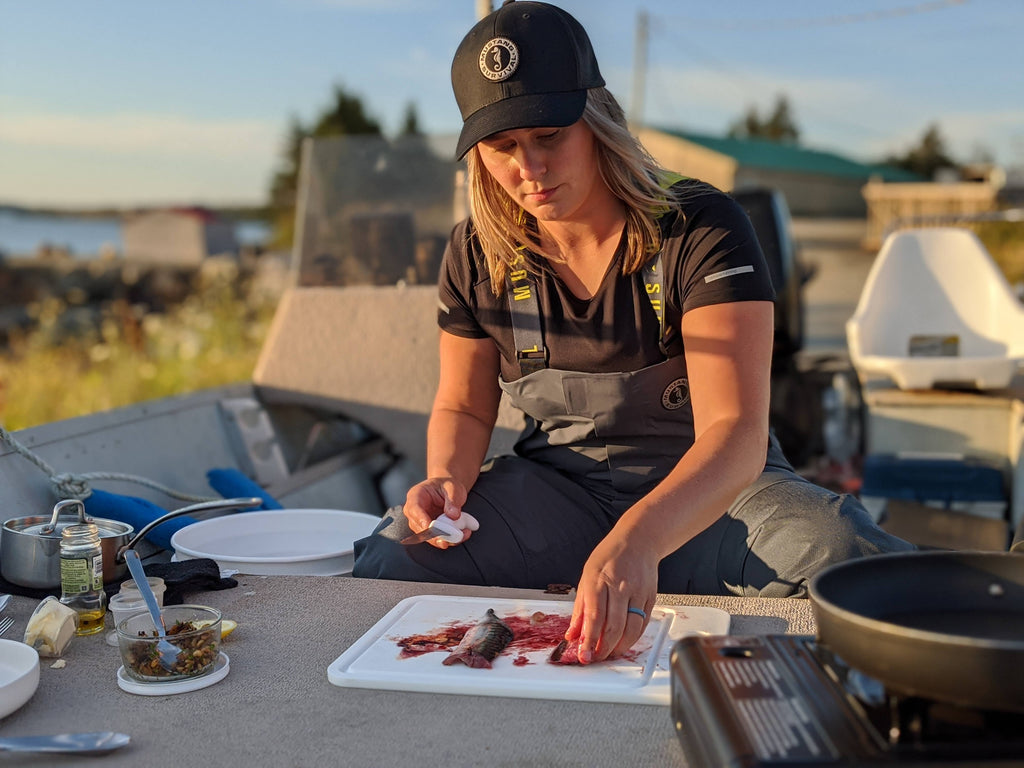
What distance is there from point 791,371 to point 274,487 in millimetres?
3351

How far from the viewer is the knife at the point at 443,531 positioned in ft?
7.46

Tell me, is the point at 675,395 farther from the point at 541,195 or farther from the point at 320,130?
the point at 320,130

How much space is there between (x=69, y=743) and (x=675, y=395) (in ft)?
4.94

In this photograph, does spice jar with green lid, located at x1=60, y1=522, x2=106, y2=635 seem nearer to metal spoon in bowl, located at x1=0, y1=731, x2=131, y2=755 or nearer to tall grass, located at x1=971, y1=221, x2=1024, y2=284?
metal spoon in bowl, located at x1=0, y1=731, x2=131, y2=755

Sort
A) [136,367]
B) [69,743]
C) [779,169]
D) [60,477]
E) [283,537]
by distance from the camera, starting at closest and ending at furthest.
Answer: [69,743] < [60,477] < [283,537] < [136,367] < [779,169]

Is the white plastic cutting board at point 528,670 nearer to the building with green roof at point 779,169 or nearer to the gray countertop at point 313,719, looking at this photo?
the gray countertop at point 313,719

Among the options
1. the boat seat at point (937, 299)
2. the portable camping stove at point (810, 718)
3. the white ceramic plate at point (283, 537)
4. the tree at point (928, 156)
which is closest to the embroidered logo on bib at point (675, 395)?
the white ceramic plate at point (283, 537)

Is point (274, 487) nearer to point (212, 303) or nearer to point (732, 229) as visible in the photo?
point (732, 229)

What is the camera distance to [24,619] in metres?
2.17

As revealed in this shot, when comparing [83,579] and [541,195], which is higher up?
[541,195]

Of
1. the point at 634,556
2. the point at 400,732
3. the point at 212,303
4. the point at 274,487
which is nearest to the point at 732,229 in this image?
the point at 634,556

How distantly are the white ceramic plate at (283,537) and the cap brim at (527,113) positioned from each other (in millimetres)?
1080

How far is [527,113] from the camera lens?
2236mm

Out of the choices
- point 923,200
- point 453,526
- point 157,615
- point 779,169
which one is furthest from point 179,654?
point 779,169
